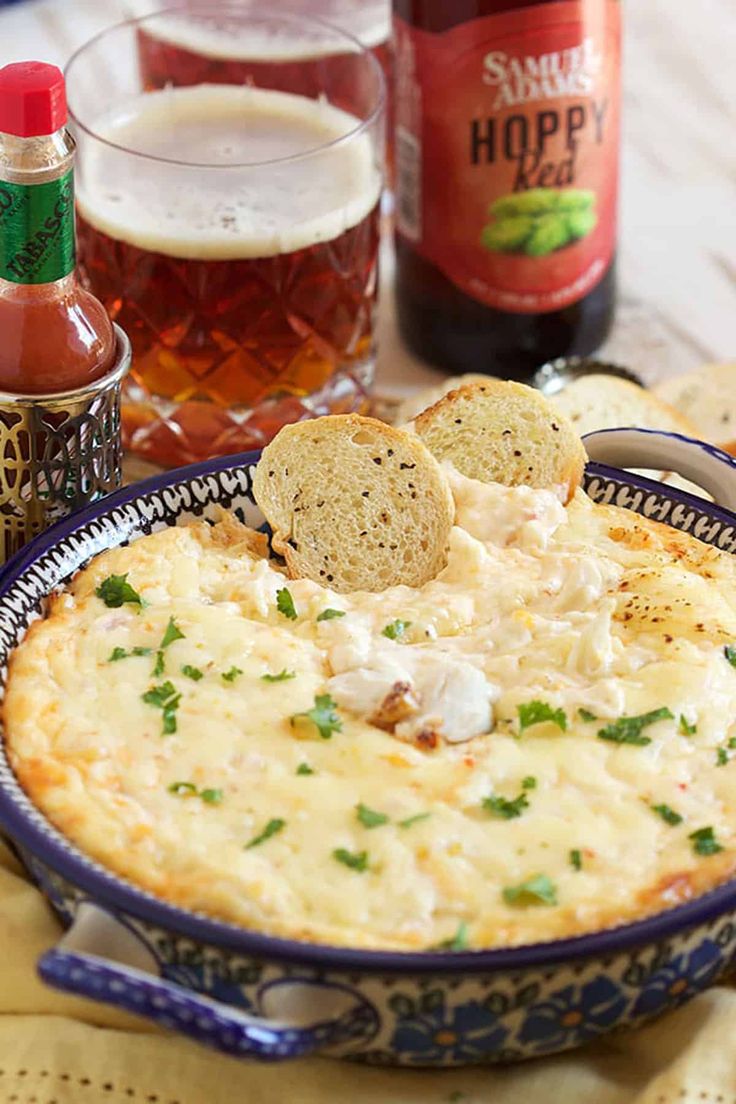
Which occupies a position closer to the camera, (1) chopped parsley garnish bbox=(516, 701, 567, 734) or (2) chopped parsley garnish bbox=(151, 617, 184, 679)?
(1) chopped parsley garnish bbox=(516, 701, 567, 734)

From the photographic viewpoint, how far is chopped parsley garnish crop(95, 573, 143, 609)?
2473 mm

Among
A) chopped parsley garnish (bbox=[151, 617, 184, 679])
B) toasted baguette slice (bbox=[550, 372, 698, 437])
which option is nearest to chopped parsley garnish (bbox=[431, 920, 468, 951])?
chopped parsley garnish (bbox=[151, 617, 184, 679])

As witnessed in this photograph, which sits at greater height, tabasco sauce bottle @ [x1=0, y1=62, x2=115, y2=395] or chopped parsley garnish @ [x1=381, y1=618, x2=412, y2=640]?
tabasco sauce bottle @ [x1=0, y1=62, x2=115, y2=395]

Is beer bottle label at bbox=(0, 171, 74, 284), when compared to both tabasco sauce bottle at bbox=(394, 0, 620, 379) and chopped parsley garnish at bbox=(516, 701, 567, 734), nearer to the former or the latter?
chopped parsley garnish at bbox=(516, 701, 567, 734)

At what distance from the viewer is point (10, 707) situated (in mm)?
2273

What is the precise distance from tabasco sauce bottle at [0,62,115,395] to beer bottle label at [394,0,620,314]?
1165 millimetres

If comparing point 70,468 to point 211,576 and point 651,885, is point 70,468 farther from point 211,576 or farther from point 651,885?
point 651,885

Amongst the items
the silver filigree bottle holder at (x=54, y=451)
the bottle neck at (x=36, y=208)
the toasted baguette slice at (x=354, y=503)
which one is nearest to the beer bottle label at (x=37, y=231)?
the bottle neck at (x=36, y=208)

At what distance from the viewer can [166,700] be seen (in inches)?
88.7

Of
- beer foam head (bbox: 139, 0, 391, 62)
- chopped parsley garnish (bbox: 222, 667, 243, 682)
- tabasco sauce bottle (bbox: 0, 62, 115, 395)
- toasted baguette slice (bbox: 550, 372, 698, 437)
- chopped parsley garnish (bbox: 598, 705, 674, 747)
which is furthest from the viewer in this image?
beer foam head (bbox: 139, 0, 391, 62)

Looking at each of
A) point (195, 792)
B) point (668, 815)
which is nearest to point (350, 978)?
point (195, 792)

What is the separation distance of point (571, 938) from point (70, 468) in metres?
1.32

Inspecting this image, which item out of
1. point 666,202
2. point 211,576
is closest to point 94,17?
point 666,202

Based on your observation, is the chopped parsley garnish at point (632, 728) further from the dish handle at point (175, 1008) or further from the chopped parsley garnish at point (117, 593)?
the chopped parsley garnish at point (117, 593)
